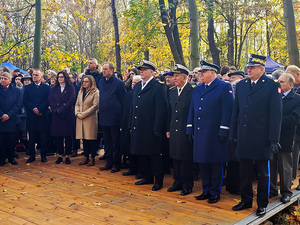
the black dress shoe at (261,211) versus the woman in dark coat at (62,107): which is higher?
the woman in dark coat at (62,107)

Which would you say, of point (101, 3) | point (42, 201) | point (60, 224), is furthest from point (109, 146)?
point (101, 3)

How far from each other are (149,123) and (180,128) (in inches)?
27.6

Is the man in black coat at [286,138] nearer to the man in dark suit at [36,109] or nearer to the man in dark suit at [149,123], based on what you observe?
the man in dark suit at [149,123]

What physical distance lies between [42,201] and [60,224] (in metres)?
1.08

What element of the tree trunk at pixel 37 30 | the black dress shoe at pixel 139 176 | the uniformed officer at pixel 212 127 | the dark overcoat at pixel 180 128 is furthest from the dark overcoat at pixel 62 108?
the tree trunk at pixel 37 30

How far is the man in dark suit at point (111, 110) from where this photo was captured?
761 centimetres

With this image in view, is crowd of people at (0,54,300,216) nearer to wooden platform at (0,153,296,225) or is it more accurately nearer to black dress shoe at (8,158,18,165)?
black dress shoe at (8,158,18,165)

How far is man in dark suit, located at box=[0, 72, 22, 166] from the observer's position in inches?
320

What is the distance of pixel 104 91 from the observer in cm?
773

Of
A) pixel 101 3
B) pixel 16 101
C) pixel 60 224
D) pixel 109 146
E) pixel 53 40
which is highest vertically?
pixel 101 3

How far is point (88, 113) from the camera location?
799cm

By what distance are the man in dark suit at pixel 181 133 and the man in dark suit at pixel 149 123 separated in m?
0.31

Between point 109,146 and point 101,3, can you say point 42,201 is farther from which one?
point 101,3

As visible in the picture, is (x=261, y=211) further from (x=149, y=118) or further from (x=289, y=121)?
(x=149, y=118)
